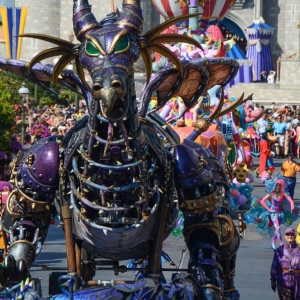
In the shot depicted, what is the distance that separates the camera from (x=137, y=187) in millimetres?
7473

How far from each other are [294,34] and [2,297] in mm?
57005

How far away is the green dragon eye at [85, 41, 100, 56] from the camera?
7.32 meters

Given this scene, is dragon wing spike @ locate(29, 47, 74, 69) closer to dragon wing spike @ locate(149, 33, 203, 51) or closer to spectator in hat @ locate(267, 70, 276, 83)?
dragon wing spike @ locate(149, 33, 203, 51)

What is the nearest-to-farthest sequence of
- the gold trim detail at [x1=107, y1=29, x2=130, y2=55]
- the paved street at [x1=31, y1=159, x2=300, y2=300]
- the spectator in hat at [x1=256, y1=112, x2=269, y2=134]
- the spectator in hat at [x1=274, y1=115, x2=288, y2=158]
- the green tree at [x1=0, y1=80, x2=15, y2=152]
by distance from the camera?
the gold trim detail at [x1=107, y1=29, x2=130, y2=55] → the paved street at [x1=31, y1=159, x2=300, y2=300] → the green tree at [x1=0, y1=80, x2=15, y2=152] → the spectator in hat at [x1=256, y1=112, x2=269, y2=134] → the spectator in hat at [x1=274, y1=115, x2=288, y2=158]

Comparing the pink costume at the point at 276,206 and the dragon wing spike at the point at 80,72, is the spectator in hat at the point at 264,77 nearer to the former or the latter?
the pink costume at the point at 276,206

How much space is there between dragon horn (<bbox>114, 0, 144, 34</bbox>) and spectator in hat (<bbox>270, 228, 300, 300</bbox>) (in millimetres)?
4741

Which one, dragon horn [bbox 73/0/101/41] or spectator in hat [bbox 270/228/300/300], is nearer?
dragon horn [bbox 73/0/101/41]

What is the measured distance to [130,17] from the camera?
751cm

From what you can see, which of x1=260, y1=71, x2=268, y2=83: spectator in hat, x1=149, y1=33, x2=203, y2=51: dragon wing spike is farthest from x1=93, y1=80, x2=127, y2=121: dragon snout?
x1=260, y1=71, x2=268, y2=83: spectator in hat

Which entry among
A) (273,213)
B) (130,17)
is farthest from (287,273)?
(130,17)

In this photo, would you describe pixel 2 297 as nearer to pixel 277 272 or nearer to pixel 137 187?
pixel 137 187

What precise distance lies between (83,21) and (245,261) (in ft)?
27.8

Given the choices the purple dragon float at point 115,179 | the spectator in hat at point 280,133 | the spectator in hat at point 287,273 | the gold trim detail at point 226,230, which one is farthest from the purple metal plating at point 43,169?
the spectator in hat at point 280,133

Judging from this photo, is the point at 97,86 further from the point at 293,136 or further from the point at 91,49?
the point at 293,136
